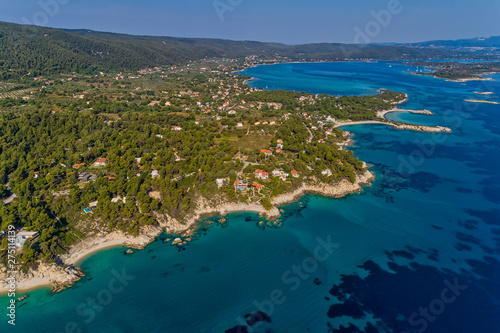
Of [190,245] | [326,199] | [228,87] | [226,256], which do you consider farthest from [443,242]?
[228,87]

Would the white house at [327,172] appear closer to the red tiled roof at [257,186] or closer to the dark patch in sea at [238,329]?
the red tiled roof at [257,186]

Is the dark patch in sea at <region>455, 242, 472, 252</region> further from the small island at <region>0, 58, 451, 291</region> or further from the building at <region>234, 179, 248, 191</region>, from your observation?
the building at <region>234, 179, 248, 191</region>

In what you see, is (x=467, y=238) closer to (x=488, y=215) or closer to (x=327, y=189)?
(x=488, y=215)

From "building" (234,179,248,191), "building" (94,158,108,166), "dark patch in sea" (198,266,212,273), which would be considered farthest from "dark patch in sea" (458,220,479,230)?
"building" (94,158,108,166)

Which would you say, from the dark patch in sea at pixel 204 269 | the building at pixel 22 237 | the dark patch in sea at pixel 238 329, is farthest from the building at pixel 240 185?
the building at pixel 22 237

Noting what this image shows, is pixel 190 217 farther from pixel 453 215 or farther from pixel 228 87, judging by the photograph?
pixel 228 87

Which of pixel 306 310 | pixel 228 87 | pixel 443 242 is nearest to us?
pixel 306 310

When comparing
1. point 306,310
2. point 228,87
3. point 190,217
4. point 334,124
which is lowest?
point 306,310

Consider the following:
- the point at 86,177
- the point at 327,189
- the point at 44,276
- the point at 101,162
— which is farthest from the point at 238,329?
the point at 101,162
